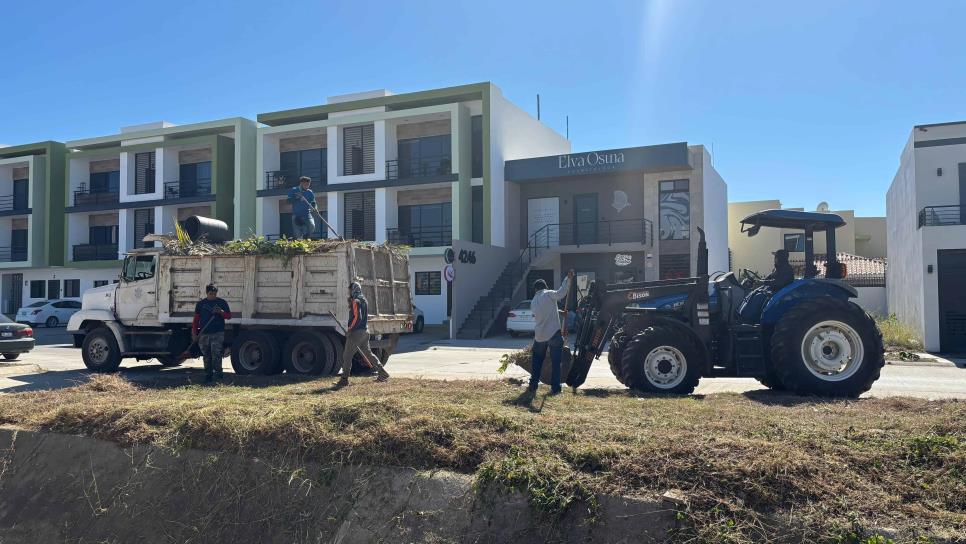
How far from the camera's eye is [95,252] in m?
41.3

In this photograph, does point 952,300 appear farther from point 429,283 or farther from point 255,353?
point 429,283

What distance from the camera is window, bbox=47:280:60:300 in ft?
141

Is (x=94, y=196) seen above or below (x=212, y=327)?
above

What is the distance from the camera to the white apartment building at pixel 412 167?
3125cm

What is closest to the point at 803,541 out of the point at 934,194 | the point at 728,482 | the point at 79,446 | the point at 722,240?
the point at 728,482

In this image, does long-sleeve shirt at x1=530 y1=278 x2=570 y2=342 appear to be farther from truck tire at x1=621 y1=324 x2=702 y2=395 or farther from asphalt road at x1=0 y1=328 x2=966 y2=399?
asphalt road at x1=0 y1=328 x2=966 y2=399

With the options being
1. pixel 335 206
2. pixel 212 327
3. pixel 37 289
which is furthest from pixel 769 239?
pixel 37 289

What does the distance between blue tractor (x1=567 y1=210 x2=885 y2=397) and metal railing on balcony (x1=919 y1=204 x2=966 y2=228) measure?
43.8ft

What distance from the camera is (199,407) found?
301 inches

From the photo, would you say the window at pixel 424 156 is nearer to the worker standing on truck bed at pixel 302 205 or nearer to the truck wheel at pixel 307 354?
the worker standing on truck bed at pixel 302 205

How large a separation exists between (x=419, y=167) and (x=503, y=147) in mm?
3984

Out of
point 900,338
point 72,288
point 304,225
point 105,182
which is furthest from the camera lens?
point 72,288

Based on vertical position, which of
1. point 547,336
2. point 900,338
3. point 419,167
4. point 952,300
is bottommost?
point 900,338

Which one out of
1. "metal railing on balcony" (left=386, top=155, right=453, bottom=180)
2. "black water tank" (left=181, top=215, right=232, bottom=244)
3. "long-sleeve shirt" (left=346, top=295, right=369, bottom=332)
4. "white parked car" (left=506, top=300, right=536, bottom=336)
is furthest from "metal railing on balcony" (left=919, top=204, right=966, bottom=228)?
"black water tank" (left=181, top=215, right=232, bottom=244)
